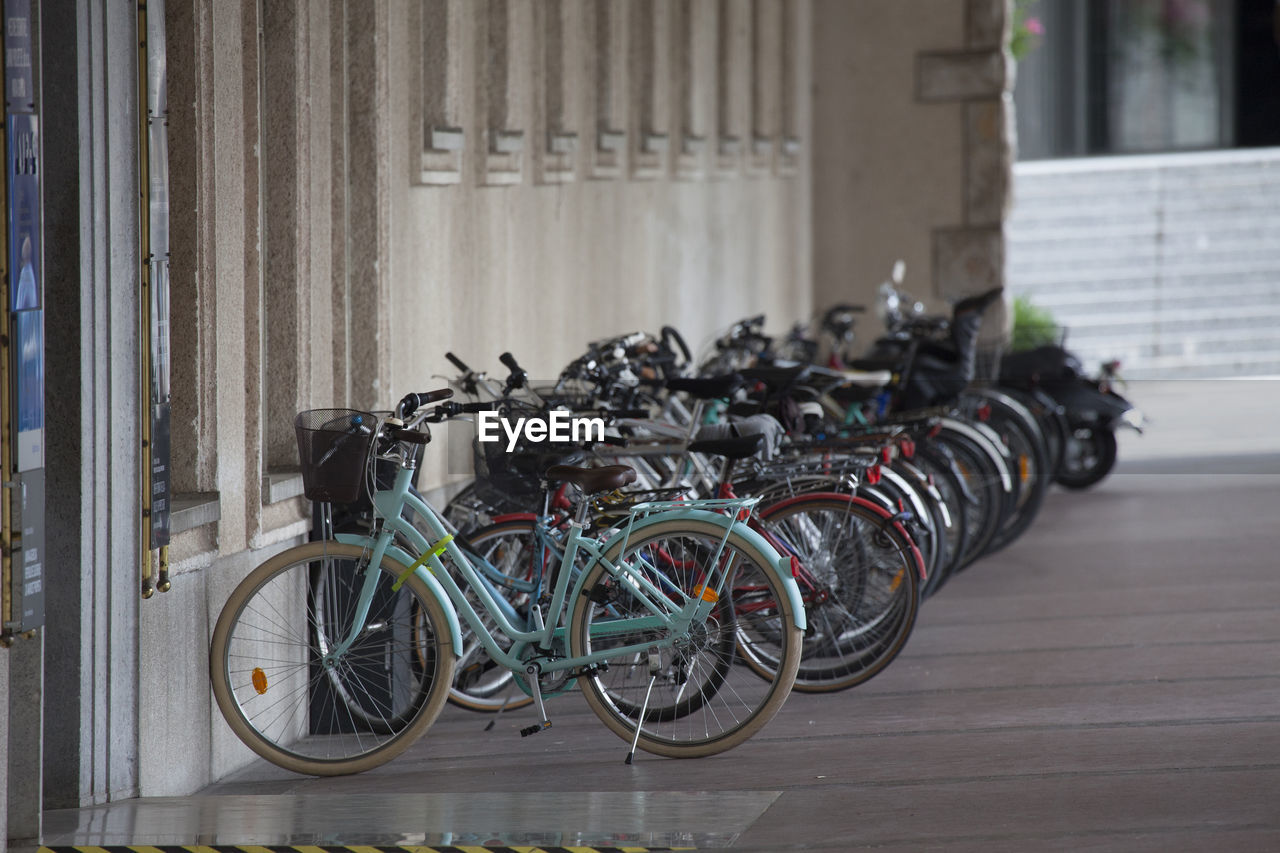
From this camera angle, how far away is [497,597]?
5.43 m

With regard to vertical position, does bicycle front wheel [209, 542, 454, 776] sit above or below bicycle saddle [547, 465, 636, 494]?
below

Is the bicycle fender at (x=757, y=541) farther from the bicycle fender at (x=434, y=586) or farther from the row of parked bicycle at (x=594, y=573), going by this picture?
the bicycle fender at (x=434, y=586)

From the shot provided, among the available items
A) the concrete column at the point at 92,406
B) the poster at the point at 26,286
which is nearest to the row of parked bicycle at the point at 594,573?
the concrete column at the point at 92,406

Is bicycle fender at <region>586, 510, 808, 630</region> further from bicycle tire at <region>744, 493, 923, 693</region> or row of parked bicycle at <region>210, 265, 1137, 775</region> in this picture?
bicycle tire at <region>744, 493, 923, 693</region>

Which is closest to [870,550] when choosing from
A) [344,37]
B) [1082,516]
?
[344,37]

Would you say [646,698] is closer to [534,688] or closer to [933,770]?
[534,688]

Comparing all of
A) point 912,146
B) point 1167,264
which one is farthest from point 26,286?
point 1167,264

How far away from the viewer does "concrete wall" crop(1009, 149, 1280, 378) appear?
61.5 feet

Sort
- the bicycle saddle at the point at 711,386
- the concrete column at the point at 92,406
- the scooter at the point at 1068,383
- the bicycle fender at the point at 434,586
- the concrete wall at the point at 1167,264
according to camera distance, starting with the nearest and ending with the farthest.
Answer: the concrete column at the point at 92,406 → the bicycle fender at the point at 434,586 → the bicycle saddle at the point at 711,386 → the scooter at the point at 1068,383 → the concrete wall at the point at 1167,264

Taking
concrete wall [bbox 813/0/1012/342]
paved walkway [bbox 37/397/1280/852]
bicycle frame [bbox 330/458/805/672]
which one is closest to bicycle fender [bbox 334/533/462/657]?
bicycle frame [bbox 330/458/805/672]

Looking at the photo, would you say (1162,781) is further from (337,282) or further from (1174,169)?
(1174,169)

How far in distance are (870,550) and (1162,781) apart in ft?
4.33

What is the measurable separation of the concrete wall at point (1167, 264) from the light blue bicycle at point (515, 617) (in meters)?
13.9

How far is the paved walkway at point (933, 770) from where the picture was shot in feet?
14.8
